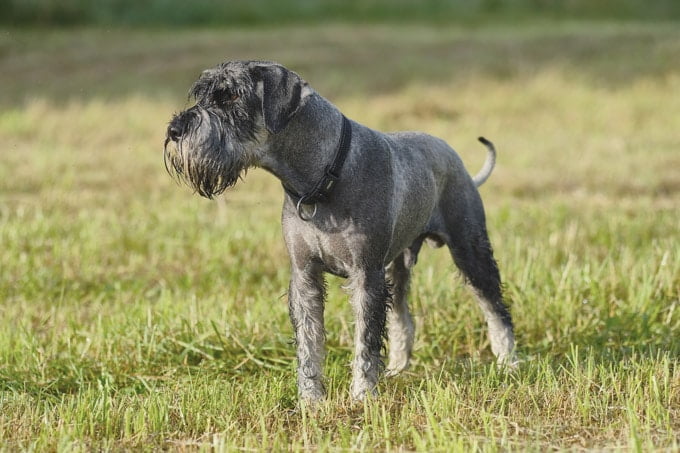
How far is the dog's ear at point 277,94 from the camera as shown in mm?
4910

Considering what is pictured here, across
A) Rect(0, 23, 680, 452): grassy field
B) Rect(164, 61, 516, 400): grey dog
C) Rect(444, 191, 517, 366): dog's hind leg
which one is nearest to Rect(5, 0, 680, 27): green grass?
Rect(0, 23, 680, 452): grassy field

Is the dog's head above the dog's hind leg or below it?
above

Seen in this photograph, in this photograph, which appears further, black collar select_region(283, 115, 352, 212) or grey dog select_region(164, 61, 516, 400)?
black collar select_region(283, 115, 352, 212)

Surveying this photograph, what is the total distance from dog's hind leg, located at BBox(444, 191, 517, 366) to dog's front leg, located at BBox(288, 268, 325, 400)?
1245 mm

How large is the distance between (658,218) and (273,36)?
19937mm

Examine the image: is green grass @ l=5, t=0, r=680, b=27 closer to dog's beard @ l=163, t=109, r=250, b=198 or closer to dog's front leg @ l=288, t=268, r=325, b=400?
dog's front leg @ l=288, t=268, r=325, b=400

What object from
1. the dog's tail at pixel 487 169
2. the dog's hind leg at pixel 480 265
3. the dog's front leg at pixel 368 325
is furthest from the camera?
the dog's tail at pixel 487 169

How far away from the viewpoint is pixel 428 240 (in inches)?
254

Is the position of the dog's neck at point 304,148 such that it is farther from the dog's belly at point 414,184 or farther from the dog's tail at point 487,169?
the dog's tail at point 487,169

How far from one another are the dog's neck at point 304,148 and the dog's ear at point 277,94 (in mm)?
127

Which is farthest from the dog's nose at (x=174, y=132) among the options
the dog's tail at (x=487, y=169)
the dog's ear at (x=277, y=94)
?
the dog's tail at (x=487, y=169)

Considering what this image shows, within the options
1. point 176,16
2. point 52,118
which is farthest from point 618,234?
point 176,16

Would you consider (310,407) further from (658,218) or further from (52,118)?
(52,118)

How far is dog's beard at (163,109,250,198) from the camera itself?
476 centimetres
